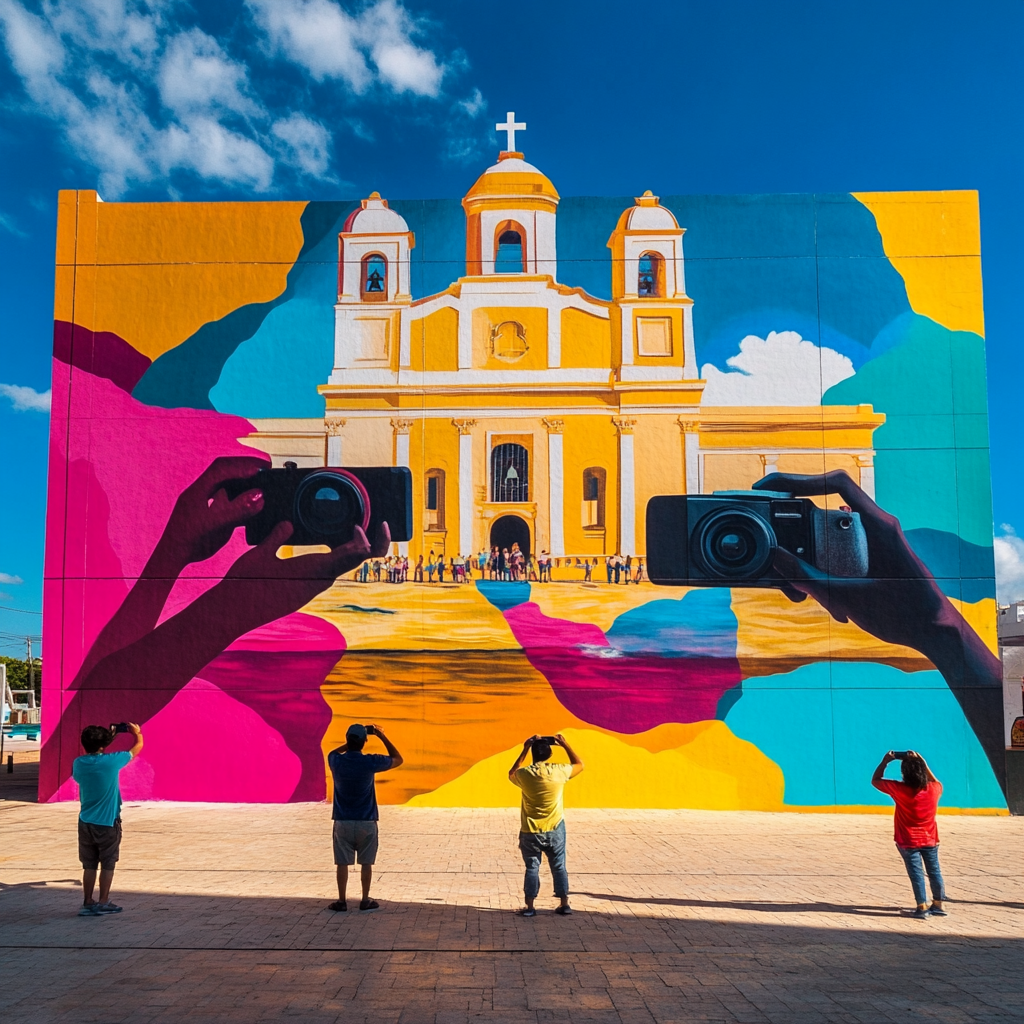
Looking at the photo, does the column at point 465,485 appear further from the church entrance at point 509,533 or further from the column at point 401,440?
the column at point 401,440

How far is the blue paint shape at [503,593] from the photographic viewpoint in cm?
1462

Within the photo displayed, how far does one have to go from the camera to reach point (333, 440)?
49.4 feet

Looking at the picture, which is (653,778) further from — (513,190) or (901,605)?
(513,190)

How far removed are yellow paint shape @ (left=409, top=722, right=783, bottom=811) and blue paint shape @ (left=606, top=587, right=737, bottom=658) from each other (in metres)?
1.14

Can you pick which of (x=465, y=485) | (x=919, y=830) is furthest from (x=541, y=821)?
(x=465, y=485)

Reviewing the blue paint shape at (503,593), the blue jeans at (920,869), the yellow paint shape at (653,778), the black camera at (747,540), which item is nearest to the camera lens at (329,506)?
the blue paint shape at (503,593)

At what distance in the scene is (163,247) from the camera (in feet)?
50.8

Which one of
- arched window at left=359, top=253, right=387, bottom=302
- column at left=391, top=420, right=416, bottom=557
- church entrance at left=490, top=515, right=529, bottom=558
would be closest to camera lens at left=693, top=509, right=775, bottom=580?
church entrance at left=490, top=515, right=529, bottom=558

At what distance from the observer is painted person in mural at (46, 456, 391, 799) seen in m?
14.5

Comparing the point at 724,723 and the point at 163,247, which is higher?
the point at 163,247

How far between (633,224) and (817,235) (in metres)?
2.88

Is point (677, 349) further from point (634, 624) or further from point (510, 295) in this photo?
point (634, 624)

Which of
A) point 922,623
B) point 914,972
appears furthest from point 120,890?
point 922,623

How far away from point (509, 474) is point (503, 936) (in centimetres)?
880
